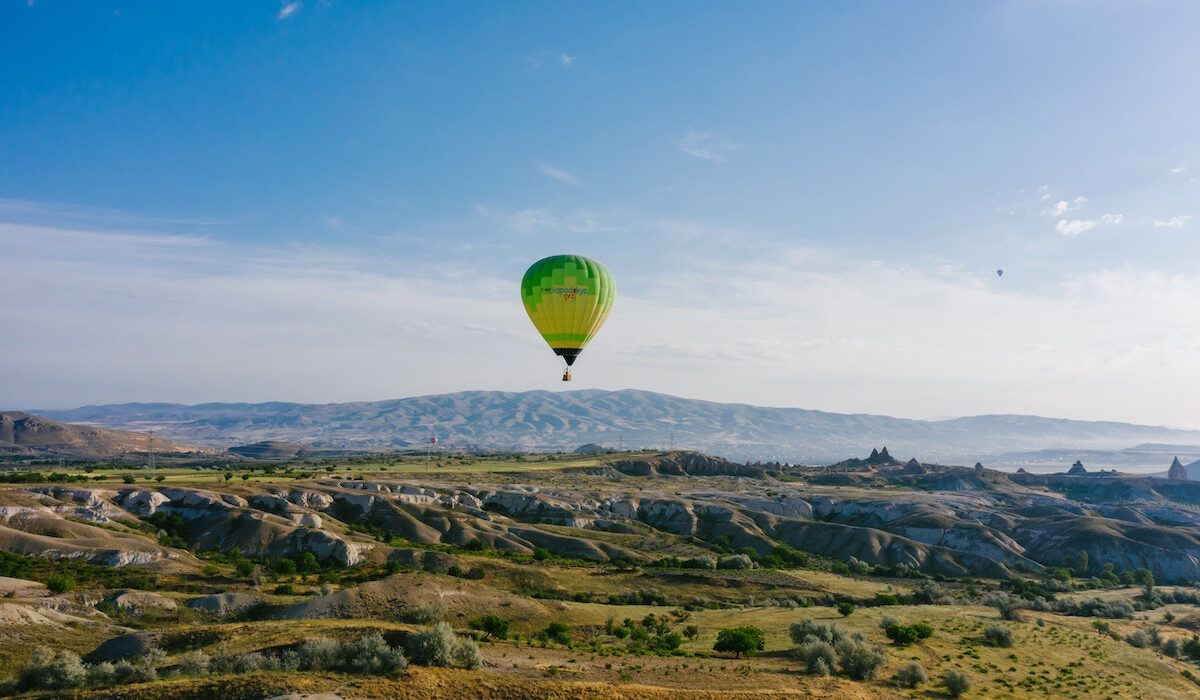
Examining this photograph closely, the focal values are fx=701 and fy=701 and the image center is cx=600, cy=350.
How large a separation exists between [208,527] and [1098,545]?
5310 inches

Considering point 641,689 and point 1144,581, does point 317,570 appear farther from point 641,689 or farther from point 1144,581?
point 1144,581

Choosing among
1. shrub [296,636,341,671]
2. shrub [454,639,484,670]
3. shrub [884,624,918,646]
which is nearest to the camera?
shrub [296,636,341,671]

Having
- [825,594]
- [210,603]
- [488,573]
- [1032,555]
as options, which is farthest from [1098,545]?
[210,603]

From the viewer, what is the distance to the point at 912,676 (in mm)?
37812

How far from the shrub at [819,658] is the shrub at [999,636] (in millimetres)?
18884

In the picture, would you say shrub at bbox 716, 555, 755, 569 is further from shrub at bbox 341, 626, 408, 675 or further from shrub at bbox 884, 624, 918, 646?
shrub at bbox 341, 626, 408, 675

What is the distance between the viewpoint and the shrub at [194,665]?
2872 cm

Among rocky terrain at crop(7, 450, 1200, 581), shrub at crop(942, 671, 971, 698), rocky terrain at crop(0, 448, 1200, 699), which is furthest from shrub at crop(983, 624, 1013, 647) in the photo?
rocky terrain at crop(7, 450, 1200, 581)

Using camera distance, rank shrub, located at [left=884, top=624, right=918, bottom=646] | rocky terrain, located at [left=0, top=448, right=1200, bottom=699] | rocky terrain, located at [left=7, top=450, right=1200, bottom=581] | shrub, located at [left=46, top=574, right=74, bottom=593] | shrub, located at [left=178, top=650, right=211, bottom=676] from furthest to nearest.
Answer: rocky terrain, located at [left=7, top=450, right=1200, bottom=581], shrub, located at [left=46, top=574, right=74, bottom=593], shrub, located at [left=884, top=624, right=918, bottom=646], rocky terrain, located at [left=0, top=448, right=1200, bottom=699], shrub, located at [left=178, top=650, right=211, bottom=676]

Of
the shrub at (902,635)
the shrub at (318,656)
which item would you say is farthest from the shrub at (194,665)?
the shrub at (902,635)

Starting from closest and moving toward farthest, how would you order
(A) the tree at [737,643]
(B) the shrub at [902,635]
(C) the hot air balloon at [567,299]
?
1. (A) the tree at [737,643]
2. (B) the shrub at [902,635]
3. (C) the hot air balloon at [567,299]

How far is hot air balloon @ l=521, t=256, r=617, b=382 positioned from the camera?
209 ft

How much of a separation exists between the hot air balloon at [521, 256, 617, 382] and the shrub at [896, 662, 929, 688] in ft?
123

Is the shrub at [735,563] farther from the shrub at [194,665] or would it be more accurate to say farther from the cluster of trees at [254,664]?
the shrub at [194,665]
